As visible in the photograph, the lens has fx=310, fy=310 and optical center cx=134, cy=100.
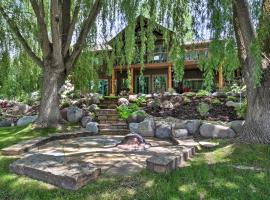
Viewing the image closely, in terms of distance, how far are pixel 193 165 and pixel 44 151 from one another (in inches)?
119

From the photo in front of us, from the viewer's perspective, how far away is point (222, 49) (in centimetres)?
577

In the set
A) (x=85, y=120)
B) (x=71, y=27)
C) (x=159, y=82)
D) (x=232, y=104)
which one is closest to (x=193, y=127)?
(x=232, y=104)

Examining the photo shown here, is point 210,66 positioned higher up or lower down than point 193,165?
higher up

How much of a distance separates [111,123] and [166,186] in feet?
19.0

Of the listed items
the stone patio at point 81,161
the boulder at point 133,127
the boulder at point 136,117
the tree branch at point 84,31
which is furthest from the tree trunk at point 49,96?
the boulder at point 136,117

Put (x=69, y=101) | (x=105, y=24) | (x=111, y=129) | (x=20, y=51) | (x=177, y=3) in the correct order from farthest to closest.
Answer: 1. (x=69, y=101)
2. (x=20, y=51)
3. (x=111, y=129)
4. (x=105, y=24)
5. (x=177, y=3)

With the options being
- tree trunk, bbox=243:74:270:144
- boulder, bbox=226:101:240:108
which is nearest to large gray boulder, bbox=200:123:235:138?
tree trunk, bbox=243:74:270:144

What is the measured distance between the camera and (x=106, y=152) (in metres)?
6.07

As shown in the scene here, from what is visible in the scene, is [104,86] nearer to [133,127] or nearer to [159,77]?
[159,77]

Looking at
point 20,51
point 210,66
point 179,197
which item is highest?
point 20,51

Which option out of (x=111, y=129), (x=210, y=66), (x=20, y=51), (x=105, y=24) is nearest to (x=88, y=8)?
(x=105, y=24)

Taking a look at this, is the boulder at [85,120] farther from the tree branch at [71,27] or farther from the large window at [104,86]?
the large window at [104,86]

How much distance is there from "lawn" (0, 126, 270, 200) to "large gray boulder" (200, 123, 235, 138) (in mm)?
2263

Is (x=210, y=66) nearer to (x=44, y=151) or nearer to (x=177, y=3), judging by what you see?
(x=177, y=3)
